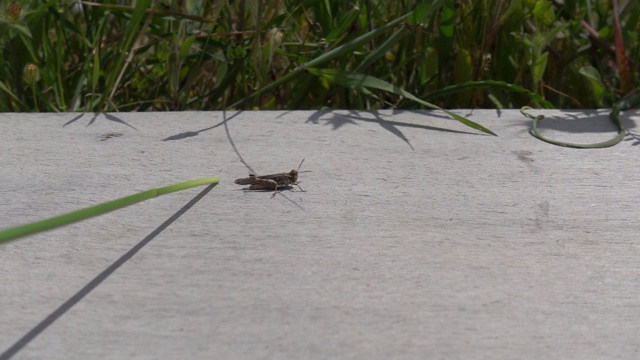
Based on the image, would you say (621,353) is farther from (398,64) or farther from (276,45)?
(398,64)

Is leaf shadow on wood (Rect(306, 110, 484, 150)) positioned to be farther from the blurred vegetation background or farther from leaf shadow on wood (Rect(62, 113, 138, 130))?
leaf shadow on wood (Rect(62, 113, 138, 130))

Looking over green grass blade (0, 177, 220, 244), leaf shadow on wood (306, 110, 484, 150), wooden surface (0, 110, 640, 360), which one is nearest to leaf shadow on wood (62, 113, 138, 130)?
wooden surface (0, 110, 640, 360)

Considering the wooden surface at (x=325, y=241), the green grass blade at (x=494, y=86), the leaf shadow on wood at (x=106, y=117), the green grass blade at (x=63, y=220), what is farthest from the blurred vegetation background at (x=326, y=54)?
the green grass blade at (x=63, y=220)

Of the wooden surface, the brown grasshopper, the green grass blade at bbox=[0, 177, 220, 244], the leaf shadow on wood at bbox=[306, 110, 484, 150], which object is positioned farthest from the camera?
the leaf shadow on wood at bbox=[306, 110, 484, 150]

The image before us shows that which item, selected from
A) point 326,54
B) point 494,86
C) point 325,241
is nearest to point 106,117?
point 326,54

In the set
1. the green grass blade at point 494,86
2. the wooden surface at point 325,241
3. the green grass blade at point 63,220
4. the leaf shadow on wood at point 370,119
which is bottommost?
the wooden surface at point 325,241

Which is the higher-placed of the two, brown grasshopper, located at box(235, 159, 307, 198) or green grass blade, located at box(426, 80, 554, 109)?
green grass blade, located at box(426, 80, 554, 109)

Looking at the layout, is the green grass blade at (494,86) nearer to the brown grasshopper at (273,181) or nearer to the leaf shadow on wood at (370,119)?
the leaf shadow on wood at (370,119)
